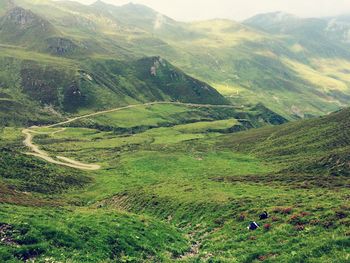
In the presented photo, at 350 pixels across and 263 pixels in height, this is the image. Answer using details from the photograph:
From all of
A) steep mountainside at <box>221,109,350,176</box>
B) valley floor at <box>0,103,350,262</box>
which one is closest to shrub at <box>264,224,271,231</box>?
valley floor at <box>0,103,350,262</box>

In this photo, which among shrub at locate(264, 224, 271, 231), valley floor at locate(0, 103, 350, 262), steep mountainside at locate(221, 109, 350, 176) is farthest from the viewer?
steep mountainside at locate(221, 109, 350, 176)

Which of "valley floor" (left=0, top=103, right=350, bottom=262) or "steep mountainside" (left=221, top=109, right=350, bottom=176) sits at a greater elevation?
"valley floor" (left=0, top=103, right=350, bottom=262)

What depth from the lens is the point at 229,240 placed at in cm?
4331

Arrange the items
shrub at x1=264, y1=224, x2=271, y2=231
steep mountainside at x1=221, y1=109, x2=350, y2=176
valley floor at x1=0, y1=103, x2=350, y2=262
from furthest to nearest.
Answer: steep mountainside at x1=221, y1=109, x2=350, y2=176 < shrub at x1=264, y1=224, x2=271, y2=231 < valley floor at x1=0, y1=103, x2=350, y2=262

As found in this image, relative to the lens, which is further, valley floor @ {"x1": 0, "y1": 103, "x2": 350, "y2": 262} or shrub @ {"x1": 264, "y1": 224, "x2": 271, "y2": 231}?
shrub @ {"x1": 264, "y1": 224, "x2": 271, "y2": 231}

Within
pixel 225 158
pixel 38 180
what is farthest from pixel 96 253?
pixel 225 158

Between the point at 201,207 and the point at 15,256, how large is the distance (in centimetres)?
3644

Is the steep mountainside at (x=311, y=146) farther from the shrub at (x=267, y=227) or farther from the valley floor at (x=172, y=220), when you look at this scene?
the shrub at (x=267, y=227)

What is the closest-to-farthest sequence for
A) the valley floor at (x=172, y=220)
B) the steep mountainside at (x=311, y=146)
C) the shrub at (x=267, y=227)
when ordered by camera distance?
the valley floor at (x=172, y=220), the shrub at (x=267, y=227), the steep mountainside at (x=311, y=146)

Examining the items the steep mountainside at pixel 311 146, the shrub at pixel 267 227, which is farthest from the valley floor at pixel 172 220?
the steep mountainside at pixel 311 146

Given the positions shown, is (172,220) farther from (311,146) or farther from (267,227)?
(311,146)

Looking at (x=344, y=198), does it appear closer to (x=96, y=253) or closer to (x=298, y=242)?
(x=298, y=242)

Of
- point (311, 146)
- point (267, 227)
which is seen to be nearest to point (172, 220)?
point (267, 227)

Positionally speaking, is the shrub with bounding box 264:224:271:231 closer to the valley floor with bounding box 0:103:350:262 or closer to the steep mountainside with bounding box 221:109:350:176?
the valley floor with bounding box 0:103:350:262
